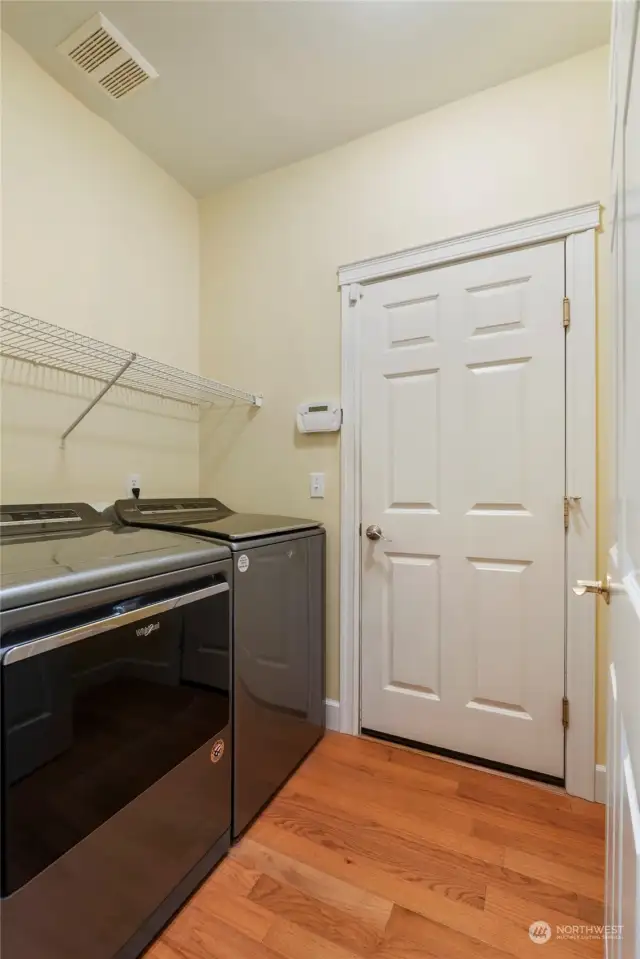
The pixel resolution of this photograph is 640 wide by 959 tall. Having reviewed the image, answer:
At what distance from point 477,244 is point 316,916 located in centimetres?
225

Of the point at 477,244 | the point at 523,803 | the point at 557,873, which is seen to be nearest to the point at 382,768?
the point at 523,803

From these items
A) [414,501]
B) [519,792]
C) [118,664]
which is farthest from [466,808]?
[118,664]

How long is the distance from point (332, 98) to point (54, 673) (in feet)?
7.31

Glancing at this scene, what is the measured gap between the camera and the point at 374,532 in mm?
1898

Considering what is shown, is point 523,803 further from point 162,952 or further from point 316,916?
point 162,952

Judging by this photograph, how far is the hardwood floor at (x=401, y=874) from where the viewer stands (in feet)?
3.44

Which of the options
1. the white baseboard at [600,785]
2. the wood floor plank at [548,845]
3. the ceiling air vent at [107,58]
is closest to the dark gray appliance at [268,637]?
the wood floor plank at [548,845]

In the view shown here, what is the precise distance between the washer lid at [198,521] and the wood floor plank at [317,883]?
940 millimetres

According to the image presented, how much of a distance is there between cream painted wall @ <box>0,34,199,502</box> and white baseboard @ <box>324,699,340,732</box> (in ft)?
4.22

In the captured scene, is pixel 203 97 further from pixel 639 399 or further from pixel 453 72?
pixel 639 399

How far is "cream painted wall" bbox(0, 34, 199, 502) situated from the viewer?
153 centimetres

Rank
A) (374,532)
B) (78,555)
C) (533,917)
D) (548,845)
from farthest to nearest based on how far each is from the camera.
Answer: (374,532) → (548,845) → (533,917) → (78,555)

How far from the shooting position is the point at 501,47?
1.56 metres

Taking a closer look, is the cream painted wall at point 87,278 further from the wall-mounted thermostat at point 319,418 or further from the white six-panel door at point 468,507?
the white six-panel door at point 468,507
